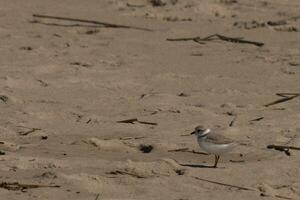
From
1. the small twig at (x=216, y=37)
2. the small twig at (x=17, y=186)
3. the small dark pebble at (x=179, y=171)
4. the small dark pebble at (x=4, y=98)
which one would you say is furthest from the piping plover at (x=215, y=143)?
the small twig at (x=216, y=37)

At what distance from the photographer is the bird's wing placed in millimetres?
5941

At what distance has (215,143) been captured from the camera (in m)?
5.93

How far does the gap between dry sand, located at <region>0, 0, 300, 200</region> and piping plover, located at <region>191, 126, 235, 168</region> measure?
0.36 feet

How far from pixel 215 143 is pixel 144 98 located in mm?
1739

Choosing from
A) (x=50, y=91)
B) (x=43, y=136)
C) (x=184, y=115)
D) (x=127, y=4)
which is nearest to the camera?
(x=43, y=136)

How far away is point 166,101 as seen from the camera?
7512 millimetres

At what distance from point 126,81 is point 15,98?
3.49 feet

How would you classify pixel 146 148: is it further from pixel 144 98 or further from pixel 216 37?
pixel 216 37

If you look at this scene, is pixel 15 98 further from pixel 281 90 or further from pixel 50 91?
pixel 281 90

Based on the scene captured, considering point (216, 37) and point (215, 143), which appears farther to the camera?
point (216, 37)

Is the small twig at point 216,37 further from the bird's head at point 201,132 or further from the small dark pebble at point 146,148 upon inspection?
the bird's head at point 201,132

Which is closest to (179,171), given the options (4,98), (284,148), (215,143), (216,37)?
(215,143)

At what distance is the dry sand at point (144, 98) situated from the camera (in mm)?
5621

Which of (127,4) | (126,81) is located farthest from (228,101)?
(127,4)
